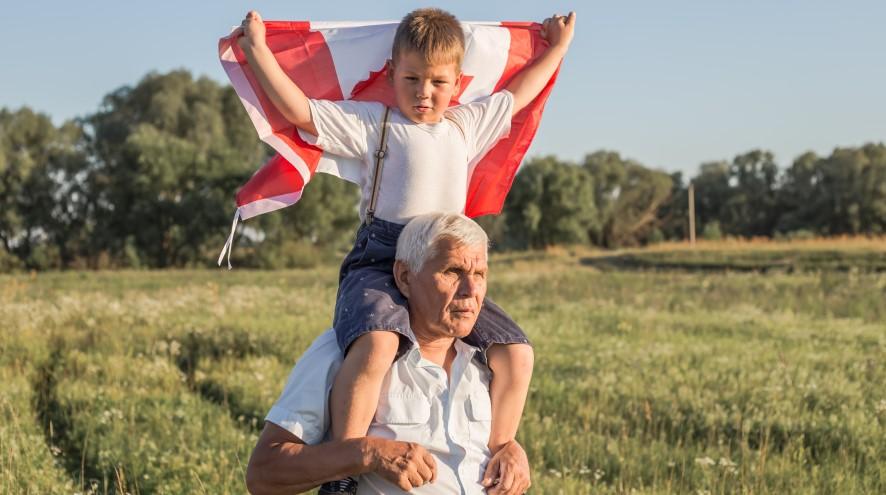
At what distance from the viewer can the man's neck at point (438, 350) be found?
3695 millimetres

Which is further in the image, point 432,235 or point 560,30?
point 560,30

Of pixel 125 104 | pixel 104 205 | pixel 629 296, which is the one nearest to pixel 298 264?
pixel 104 205

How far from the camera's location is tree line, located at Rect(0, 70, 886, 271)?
56.1 meters

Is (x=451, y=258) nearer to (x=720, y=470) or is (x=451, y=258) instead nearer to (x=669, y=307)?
(x=720, y=470)

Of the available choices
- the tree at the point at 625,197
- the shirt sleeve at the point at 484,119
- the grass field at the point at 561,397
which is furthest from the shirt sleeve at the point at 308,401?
the tree at the point at 625,197

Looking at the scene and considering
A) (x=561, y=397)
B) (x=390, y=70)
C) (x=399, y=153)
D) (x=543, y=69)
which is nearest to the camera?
(x=399, y=153)

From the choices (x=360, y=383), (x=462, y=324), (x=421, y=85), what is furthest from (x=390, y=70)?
(x=360, y=383)

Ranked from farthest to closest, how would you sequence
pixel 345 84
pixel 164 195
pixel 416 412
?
1. pixel 164 195
2. pixel 345 84
3. pixel 416 412

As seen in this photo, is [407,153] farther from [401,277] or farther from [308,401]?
[308,401]

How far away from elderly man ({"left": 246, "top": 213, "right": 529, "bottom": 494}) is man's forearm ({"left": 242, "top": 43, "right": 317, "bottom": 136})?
676mm

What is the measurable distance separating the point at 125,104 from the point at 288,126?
227 feet

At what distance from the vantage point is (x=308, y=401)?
3412 mm

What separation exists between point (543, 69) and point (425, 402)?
1747 millimetres

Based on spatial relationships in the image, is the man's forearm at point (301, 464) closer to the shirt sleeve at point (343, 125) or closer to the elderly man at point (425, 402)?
the elderly man at point (425, 402)
